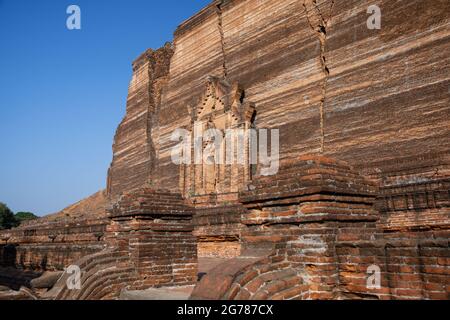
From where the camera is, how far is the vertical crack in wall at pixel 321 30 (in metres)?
14.2

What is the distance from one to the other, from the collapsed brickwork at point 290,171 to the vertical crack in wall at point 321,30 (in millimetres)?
46

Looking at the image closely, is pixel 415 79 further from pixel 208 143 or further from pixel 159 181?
pixel 159 181

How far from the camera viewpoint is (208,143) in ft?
61.4

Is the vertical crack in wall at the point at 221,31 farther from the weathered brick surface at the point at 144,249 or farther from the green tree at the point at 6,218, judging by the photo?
the green tree at the point at 6,218

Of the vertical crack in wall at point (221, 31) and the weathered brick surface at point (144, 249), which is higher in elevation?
the vertical crack in wall at point (221, 31)

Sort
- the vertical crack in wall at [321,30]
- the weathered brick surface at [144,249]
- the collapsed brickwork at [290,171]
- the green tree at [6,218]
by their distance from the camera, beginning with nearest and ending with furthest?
the collapsed brickwork at [290,171]
the weathered brick surface at [144,249]
the vertical crack in wall at [321,30]
the green tree at [6,218]

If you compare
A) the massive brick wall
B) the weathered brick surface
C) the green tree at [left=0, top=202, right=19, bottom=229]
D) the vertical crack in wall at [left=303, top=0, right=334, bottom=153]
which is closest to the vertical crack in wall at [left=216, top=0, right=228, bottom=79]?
the vertical crack in wall at [left=303, top=0, right=334, bottom=153]

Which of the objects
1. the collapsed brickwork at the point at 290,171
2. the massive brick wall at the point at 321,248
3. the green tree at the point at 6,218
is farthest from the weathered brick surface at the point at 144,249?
the green tree at the point at 6,218

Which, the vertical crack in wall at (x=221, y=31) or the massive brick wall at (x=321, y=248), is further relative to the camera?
the vertical crack in wall at (x=221, y=31)

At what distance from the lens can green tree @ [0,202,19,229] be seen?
37594 mm

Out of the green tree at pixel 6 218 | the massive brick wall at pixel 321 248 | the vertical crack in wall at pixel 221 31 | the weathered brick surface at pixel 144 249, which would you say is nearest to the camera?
the massive brick wall at pixel 321 248

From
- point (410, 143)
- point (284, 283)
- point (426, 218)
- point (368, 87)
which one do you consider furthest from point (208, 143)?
point (284, 283)

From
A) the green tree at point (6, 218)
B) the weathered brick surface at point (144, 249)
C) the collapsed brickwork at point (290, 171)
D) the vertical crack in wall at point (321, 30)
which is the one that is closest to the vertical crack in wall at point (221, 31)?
the collapsed brickwork at point (290, 171)

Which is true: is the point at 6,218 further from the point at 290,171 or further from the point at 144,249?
the point at 290,171
